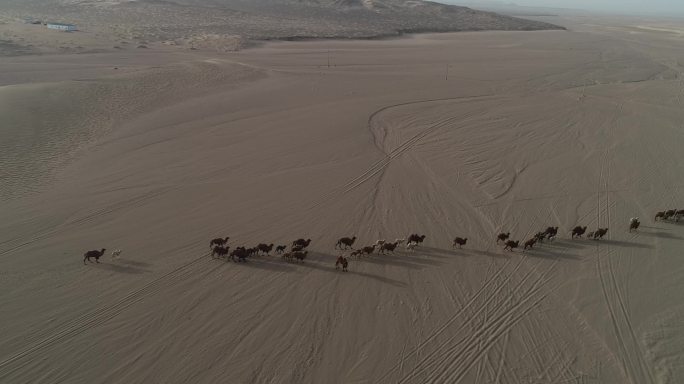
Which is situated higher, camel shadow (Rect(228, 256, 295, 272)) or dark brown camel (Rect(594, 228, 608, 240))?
dark brown camel (Rect(594, 228, 608, 240))

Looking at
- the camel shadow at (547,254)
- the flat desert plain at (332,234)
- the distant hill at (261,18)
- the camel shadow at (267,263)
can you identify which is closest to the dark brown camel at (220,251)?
the camel shadow at (267,263)

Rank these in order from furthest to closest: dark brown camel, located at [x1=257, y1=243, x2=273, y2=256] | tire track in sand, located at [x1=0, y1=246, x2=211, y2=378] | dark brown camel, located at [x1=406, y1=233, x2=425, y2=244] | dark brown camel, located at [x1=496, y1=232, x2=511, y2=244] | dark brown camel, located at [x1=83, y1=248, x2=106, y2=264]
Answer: dark brown camel, located at [x1=496, y1=232, x2=511, y2=244] < dark brown camel, located at [x1=406, y1=233, x2=425, y2=244] < dark brown camel, located at [x1=257, y1=243, x2=273, y2=256] < dark brown camel, located at [x1=83, y1=248, x2=106, y2=264] < tire track in sand, located at [x1=0, y1=246, x2=211, y2=378]

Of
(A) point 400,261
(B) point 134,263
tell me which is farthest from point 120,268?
(A) point 400,261

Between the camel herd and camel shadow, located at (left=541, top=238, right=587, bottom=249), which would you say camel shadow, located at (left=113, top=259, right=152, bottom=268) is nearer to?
the camel herd

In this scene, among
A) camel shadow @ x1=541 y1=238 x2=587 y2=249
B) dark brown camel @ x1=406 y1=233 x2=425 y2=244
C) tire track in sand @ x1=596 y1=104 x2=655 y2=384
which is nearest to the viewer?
tire track in sand @ x1=596 y1=104 x2=655 y2=384

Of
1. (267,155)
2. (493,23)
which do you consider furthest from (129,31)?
(493,23)

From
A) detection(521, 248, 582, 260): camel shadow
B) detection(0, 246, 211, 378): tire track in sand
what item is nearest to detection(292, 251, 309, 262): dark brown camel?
detection(0, 246, 211, 378): tire track in sand

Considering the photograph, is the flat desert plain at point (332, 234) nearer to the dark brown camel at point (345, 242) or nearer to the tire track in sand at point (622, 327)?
the tire track in sand at point (622, 327)
